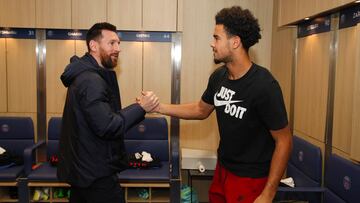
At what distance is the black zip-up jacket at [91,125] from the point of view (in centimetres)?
204

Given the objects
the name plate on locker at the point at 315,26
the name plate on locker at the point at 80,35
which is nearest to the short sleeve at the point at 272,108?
the name plate on locker at the point at 315,26

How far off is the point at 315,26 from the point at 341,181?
4.69ft

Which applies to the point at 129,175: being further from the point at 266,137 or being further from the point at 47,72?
the point at 266,137

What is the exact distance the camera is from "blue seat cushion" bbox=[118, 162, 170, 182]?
3.69 metres

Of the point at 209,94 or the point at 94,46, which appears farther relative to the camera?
the point at 94,46

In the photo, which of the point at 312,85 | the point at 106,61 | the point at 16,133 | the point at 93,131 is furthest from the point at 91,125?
the point at 16,133

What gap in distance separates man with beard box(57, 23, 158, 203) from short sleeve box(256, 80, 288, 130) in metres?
0.80

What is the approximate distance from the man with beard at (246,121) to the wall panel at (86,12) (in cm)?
245

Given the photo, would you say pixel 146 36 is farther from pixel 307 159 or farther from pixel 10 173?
pixel 307 159

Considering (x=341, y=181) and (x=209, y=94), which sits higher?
(x=209, y=94)

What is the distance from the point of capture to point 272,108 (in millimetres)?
1753

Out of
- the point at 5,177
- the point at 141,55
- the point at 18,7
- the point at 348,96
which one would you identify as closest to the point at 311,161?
the point at 348,96

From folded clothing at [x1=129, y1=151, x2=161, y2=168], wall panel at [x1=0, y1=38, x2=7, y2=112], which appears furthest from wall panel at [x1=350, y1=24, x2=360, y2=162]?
wall panel at [x1=0, y1=38, x2=7, y2=112]

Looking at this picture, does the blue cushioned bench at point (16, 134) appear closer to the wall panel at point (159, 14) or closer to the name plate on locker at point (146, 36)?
the name plate on locker at point (146, 36)
